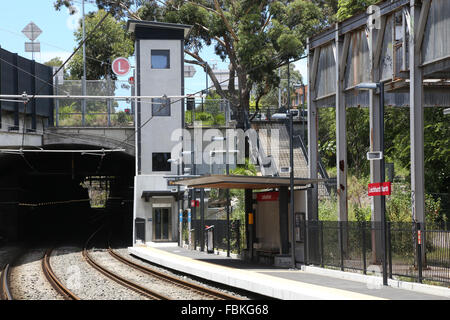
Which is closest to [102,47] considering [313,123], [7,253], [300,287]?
[7,253]

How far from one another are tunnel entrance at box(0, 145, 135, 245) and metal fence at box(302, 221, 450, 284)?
20.8 metres

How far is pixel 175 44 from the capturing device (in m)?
48.0

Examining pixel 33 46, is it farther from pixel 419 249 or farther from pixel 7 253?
pixel 419 249

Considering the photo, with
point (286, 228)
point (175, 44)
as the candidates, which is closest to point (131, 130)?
point (175, 44)

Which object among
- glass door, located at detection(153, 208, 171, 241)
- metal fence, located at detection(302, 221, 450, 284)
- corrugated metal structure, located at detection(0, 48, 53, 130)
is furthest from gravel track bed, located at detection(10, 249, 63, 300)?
glass door, located at detection(153, 208, 171, 241)

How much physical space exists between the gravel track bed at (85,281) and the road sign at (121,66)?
52.2 feet

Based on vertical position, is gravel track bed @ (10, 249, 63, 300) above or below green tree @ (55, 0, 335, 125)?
below

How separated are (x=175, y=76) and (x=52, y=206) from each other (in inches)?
1133

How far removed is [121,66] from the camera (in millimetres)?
50406

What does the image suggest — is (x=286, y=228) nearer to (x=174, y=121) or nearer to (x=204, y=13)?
(x=174, y=121)

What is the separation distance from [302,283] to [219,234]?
16263mm

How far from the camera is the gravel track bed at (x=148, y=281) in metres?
A: 20.7

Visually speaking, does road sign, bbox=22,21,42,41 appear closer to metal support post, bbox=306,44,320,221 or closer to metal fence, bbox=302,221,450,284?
metal support post, bbox=306,44,320,221

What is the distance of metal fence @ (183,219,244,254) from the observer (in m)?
31.9
